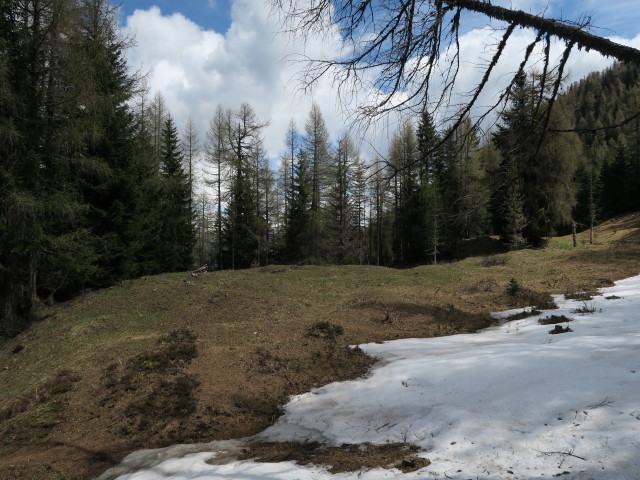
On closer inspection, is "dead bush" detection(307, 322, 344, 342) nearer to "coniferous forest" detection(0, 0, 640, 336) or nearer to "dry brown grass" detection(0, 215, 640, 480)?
"dry brown grass" detection(0, 215, 640, 480)

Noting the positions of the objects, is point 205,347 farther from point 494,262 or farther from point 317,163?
point 317,163

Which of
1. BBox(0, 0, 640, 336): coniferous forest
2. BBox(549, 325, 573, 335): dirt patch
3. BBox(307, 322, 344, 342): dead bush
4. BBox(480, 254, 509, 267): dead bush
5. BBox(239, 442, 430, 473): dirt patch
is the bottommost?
BBox(239, 442, 430, 473): dirt patch

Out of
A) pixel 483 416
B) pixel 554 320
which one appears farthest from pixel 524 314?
pixel 483 416

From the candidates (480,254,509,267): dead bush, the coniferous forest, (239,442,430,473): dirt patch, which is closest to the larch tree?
the coniferous forest

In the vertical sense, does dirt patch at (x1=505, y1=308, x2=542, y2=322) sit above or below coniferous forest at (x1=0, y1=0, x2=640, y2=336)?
below

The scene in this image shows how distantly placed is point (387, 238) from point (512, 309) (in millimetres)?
37522

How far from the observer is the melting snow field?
255cm

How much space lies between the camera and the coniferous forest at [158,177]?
407 centimetres

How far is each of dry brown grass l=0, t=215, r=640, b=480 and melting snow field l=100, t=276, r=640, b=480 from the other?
0.59 metres

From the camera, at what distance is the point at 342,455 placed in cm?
319

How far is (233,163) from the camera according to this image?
30156 mm

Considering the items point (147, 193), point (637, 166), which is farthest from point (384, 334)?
point (637, 166)

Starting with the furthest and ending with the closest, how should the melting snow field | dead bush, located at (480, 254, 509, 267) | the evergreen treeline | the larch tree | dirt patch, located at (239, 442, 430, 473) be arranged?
1. the larch tree
2. dead bush, located at (480, 254, 509, 267)
3. the evergreen treeline
4. dirt patch, located at (239, 442, 430, 473)
5. the melting snow field

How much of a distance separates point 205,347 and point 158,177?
1631cm
